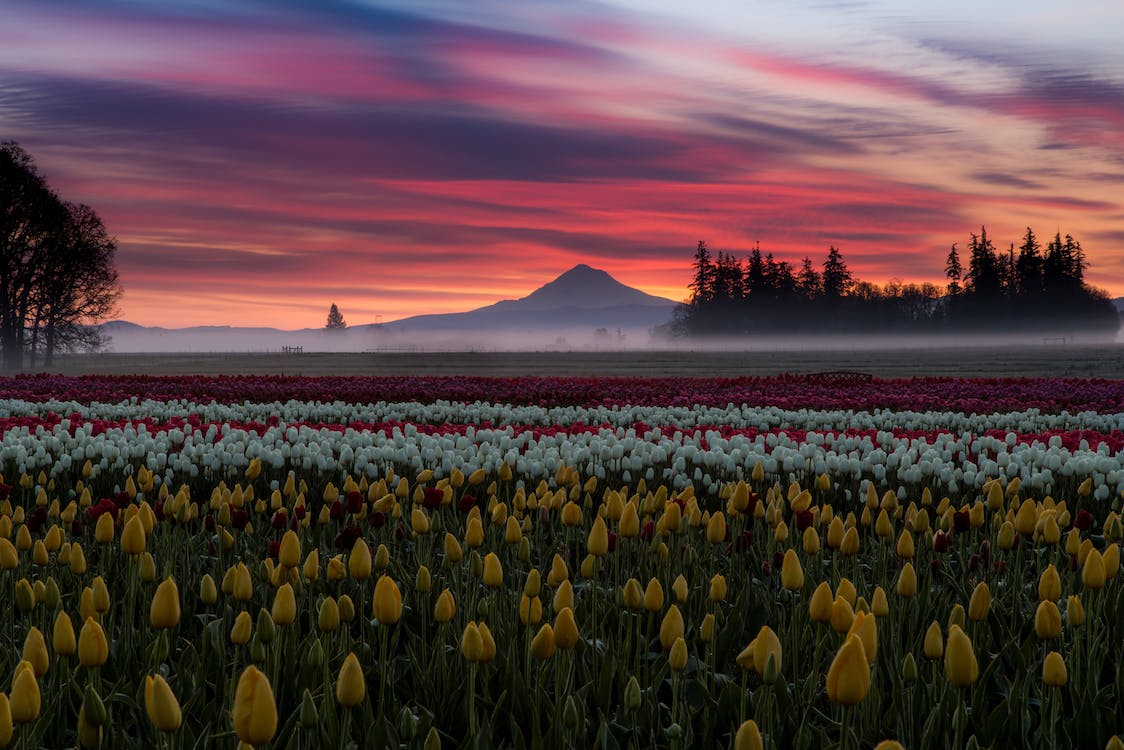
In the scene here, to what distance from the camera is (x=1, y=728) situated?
229 cm

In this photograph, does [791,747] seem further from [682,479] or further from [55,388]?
[55,388]

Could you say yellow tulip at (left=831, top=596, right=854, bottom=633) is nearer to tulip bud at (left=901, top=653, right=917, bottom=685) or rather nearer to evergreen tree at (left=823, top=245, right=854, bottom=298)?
tulip bud at (left=901, top=653, right=917, bottom=685)

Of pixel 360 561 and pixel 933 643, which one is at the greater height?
pixel 360 561

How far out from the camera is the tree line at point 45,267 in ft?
163

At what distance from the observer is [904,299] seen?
128m

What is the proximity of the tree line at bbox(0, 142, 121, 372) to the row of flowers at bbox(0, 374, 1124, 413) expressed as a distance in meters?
28.5

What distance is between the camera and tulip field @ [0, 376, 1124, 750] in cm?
310

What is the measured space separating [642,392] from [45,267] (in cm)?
4282

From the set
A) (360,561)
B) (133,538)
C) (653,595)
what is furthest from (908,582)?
(133,538)

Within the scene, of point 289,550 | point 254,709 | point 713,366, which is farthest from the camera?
point 713,366

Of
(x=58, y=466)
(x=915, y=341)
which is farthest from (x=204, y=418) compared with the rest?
(x=915, y=341)

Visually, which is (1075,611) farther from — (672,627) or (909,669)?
(672,627)

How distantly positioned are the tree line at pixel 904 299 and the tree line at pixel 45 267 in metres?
80.8

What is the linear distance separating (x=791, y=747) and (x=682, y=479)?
15.1ft
